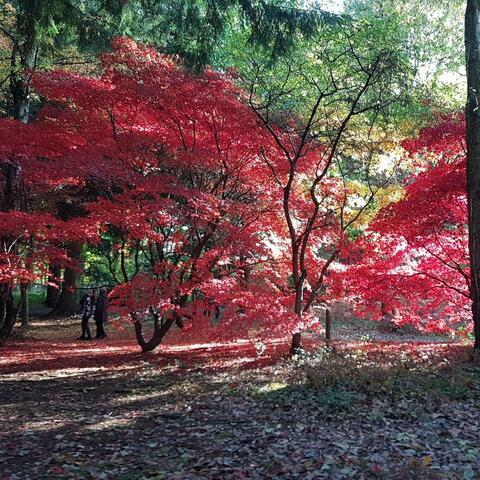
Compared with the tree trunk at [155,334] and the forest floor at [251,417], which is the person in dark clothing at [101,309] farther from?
the forest floor at [251,417]

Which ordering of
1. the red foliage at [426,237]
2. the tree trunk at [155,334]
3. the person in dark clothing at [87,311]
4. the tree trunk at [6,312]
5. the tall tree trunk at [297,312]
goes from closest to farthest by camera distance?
the red foliage at [426,237] → the tall tree trunk at [297,312] → the tree trunk at [155,334] → the tree trunk at [6,312] → the person in dark clothing at [87,311]

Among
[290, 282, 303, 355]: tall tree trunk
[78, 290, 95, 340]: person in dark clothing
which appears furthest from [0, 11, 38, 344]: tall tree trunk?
[290, 282, 303, 355]: tall tree trunk

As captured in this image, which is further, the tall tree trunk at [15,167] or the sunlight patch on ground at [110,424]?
the tall tree trunk at [15,167]

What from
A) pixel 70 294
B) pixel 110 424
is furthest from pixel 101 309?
pixel 110 424

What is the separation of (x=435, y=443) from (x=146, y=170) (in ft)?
26.2

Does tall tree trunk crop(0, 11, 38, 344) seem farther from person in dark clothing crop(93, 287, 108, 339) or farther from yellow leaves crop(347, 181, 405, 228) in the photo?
yellow leaves crop(347, 181, 405, 228)

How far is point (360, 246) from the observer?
10.4 meters

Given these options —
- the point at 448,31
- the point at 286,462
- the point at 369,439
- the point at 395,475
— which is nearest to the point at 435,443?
the point at 369,439

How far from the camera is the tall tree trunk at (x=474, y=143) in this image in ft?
27.2

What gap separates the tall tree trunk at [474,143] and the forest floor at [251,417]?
135 cm

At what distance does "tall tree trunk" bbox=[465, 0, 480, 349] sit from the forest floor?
4.43ft

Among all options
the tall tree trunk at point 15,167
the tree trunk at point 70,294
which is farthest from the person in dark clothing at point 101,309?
the tree trunk at point 70,294

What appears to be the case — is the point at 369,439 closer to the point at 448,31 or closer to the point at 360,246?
the point at 360,246

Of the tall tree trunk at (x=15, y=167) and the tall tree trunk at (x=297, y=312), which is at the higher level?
the tall tree trunk at (x=15, y=167)
